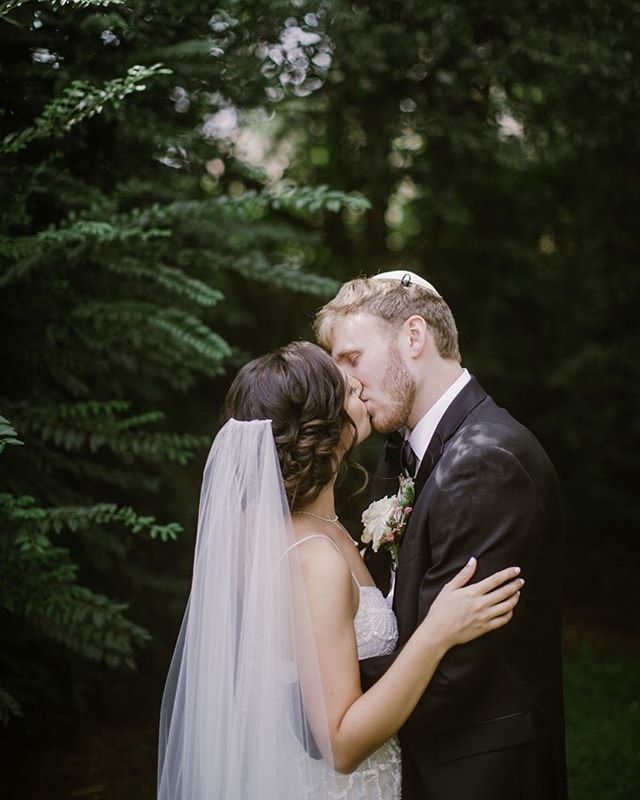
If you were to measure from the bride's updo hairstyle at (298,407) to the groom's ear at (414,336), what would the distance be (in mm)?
374

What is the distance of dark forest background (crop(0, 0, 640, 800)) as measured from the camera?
143 inches

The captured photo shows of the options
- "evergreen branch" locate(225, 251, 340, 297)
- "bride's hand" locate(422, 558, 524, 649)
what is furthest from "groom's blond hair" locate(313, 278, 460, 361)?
"evergreen branch" locate(225, 251, 340, 297)

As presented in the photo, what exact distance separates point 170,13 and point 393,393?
230 centimetres

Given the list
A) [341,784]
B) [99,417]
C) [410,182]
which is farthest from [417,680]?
[410,182]

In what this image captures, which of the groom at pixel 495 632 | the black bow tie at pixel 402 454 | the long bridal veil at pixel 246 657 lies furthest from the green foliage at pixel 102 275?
the groom at pixel 495 632

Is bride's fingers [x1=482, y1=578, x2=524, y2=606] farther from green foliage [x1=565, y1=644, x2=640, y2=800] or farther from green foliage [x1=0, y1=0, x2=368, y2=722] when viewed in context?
green foliage [x1=565, y1=644, x2=640, y2=800]

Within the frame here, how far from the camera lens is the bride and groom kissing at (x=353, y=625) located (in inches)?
92.4

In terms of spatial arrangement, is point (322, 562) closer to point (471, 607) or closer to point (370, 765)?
point (471, 607)

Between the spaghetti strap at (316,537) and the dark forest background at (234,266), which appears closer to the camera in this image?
the spaghetti strap at (316,537)

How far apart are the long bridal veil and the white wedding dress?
29 millimetres

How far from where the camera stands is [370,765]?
261cm

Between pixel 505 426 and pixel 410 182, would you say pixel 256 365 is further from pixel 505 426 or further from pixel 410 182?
pixel 410 182

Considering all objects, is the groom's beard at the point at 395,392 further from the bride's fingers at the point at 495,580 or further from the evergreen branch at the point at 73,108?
the evergreen branch at the point at 73,108

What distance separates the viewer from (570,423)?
8.34 meters
